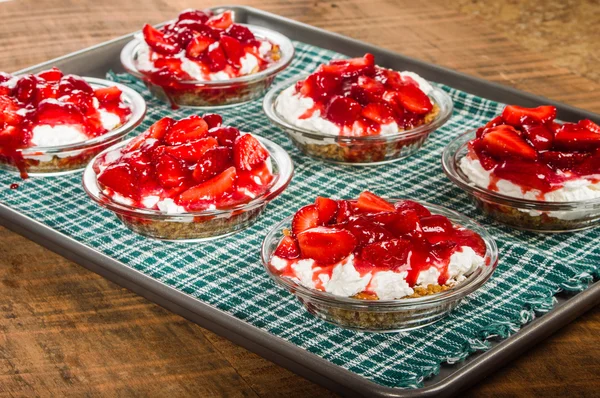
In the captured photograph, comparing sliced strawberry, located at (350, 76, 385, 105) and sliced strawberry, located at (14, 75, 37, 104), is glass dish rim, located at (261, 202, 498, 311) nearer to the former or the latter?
sliced strawberry, located at (350, 76, 385, 105)

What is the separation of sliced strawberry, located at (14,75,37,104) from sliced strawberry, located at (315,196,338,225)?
100 cm

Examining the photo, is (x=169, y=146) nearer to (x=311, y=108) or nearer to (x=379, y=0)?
(x=311, y=108)

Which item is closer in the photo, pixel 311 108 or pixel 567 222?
pixel 567 222

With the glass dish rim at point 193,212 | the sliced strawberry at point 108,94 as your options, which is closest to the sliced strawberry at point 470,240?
the glass dish rim at point 193,212

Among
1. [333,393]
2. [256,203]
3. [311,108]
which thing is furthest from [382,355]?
[311,108]

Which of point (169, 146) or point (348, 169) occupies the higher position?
point (169, 146)

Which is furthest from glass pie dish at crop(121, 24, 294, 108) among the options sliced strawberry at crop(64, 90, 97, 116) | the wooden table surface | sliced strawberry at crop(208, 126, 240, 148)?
the wooden table surface

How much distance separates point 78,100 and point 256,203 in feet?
2.20

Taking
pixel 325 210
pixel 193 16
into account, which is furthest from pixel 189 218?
pixel 193 16

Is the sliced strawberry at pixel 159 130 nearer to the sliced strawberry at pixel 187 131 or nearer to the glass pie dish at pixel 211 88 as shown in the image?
the sliced strawberry at pixel 187 131

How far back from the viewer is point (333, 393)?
1749 mm

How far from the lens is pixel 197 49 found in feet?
9.51

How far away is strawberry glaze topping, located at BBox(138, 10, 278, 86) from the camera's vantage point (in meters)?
2.89

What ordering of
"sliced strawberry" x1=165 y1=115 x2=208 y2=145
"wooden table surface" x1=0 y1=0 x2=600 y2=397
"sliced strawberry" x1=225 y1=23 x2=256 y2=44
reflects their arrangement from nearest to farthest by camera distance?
"wooden table surface" x1=0 y1=0 x2=600 y2=397 < "sliced strawberry" x1=165 y1=115 x2=208 y2=145 < "sliced strawberry" x1=225 y1=23 x2=256 y2=44
